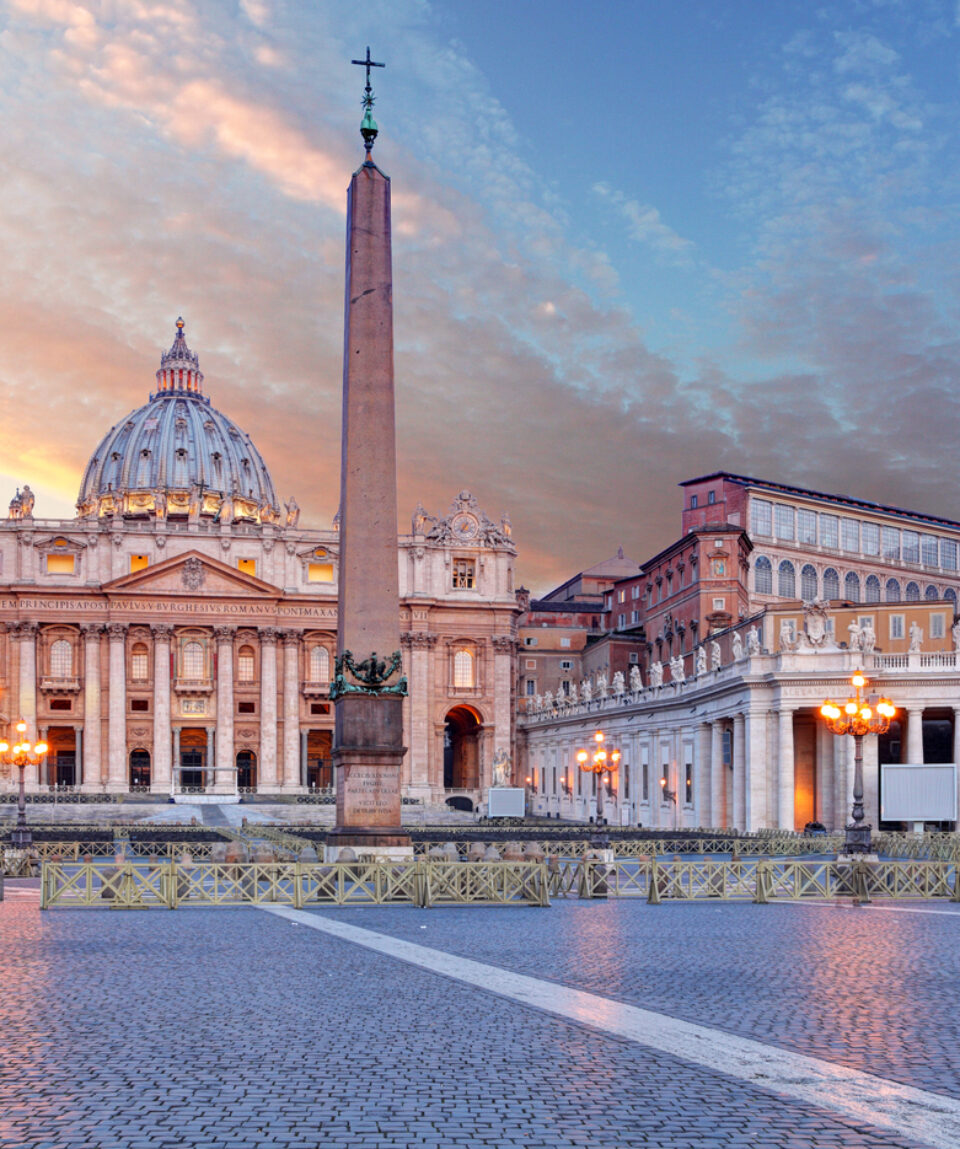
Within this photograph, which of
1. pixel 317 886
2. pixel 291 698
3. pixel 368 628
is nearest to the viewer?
pixel 317 886

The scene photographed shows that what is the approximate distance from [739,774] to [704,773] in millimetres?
6596

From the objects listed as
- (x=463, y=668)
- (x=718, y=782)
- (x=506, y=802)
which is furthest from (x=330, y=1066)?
(x=463, y=668)

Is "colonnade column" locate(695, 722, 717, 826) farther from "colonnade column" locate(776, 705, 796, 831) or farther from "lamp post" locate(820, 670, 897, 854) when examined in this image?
"lamp post" locate(820, 670, 897, 854)

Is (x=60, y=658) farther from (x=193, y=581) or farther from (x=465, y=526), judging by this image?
(x=465, y=526)

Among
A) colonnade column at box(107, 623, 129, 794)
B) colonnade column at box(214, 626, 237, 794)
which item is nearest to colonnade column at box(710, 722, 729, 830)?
colonnade column at box(214, 626, 237, 794)

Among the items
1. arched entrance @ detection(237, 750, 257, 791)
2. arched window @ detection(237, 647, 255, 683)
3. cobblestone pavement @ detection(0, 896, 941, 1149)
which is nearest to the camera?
cobblestone pavement @ detection(0, 896, 941, 1149)

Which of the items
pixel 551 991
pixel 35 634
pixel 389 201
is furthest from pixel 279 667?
pixel 551 991

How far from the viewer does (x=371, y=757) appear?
26859mm

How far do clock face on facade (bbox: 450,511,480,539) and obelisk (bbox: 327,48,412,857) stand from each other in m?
82.2

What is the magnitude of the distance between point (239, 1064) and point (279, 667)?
97.9 meters

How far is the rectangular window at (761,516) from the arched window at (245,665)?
128 ft

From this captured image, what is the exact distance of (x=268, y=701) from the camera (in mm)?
105500

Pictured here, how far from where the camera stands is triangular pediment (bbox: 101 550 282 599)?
10262 centimetres

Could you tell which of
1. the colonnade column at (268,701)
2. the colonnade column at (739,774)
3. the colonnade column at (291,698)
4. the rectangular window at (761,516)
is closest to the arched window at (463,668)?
the colonnade column at (291,698)
